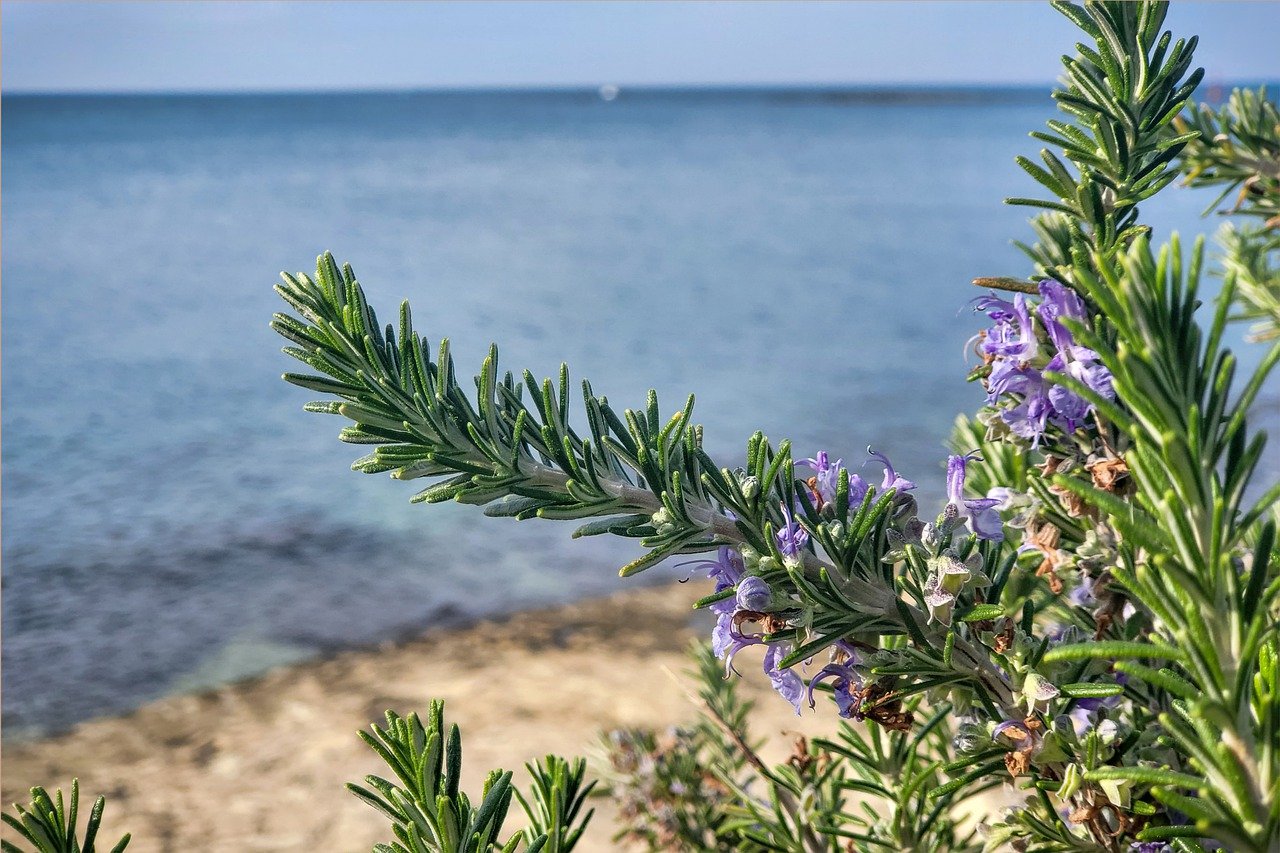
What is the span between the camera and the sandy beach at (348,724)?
3307 mm

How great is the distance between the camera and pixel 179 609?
18.6ft

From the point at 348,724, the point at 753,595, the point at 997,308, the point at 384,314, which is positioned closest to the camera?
the point at 753,595

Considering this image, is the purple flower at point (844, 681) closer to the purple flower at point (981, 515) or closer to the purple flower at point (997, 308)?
the purple flower at point (981, 515)

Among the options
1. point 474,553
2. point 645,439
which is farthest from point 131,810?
point 645,439

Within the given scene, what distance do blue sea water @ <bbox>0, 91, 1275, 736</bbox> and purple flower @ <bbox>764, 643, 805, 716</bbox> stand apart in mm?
4750

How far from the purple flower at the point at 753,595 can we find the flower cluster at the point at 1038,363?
0.23m

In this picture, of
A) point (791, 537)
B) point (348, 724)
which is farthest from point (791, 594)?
point (348, 724)

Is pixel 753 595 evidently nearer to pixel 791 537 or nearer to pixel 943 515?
pixel 791 537

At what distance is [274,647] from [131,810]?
70.4 inches

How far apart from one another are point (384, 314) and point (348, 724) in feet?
23.8

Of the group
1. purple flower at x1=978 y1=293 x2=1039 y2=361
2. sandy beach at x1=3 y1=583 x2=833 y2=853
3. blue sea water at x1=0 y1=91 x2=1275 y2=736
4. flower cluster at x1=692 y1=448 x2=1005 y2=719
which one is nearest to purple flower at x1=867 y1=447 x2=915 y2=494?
flower cluster at x1=692 y1=448 x2=1005 y2=719

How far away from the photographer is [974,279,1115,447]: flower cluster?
70 centimetres

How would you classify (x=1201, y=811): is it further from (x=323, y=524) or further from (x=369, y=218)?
(x=369, y=218)

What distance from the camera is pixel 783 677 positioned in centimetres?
70
